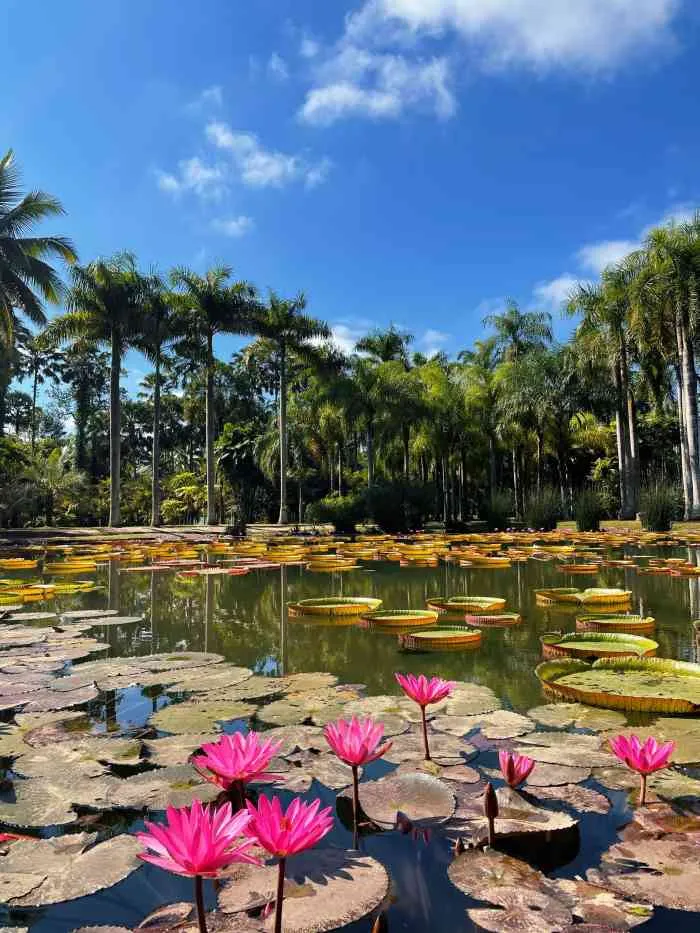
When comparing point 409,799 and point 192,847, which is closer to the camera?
point 192,847

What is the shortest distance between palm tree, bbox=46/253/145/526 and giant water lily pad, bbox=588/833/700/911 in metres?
21.7

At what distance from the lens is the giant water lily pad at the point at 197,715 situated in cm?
272

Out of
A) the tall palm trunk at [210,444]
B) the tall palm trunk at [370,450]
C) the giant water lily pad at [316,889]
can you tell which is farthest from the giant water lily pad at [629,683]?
the tall palm trunk at [370,450]

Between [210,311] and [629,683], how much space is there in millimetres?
23191

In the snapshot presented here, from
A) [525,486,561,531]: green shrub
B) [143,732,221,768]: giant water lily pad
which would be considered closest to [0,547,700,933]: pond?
[143,732,221,768]: giant water lily pad

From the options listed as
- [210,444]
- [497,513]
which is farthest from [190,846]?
[210,444]

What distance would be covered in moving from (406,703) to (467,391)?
25057mm

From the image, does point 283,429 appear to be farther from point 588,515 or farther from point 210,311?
point 588,515

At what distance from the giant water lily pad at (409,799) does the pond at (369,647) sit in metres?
0.09

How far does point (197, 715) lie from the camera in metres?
2.86

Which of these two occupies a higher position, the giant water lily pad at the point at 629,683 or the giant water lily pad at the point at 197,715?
the giant water lily pad at the point at 629,683

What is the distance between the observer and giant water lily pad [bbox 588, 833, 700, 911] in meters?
1.44

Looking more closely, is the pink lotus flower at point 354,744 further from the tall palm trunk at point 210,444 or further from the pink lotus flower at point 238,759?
the tall palm trunk at point 210,444

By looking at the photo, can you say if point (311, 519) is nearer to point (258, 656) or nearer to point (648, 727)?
point (258, 656)
